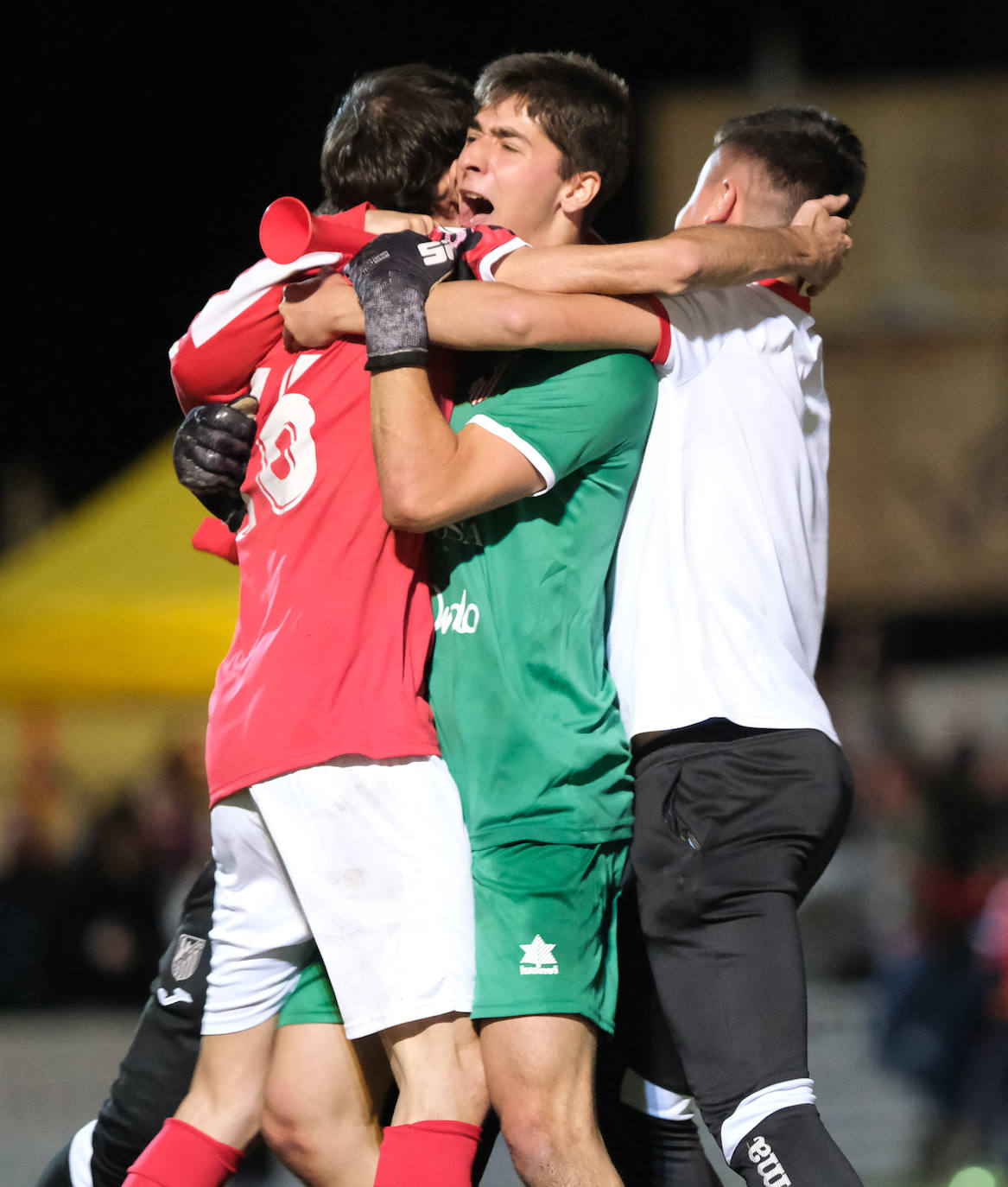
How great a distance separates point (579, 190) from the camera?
3.18 m

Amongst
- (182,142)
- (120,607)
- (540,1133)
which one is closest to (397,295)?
(540,1133)

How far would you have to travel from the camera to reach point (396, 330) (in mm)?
2602

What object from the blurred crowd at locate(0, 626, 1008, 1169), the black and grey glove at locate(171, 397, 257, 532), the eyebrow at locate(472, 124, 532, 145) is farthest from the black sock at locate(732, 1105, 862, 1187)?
the blurred crowd at locate(0, 626, 1008, 1169)

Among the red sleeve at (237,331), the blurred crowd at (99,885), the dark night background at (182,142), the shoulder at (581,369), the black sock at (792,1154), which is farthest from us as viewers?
the dark night background at (182,142)

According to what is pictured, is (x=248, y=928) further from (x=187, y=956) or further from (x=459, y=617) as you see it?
(x=459, y=617)

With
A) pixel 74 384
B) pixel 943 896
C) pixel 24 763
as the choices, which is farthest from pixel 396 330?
pixel 74 384

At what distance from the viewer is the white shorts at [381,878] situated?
2.56 meters

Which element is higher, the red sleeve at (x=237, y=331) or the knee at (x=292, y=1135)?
the red sleeve at (x=237, y=331)

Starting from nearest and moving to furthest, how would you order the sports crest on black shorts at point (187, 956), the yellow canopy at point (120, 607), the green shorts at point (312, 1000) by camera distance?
the green shorts at point (312, 1000) < the sports crest on black shorts at point (187, 956) < the yellow canopy at point (120, 607)

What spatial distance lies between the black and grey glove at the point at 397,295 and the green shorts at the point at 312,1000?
1248 millimetres

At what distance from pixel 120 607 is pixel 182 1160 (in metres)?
7.36

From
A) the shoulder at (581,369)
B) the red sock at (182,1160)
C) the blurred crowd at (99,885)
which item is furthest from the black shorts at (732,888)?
the blurred crowd at (99,885)

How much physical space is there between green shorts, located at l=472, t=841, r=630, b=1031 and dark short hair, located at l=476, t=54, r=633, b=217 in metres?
1.50

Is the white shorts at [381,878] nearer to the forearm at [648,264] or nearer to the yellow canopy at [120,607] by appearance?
the forearm at [648,264]
